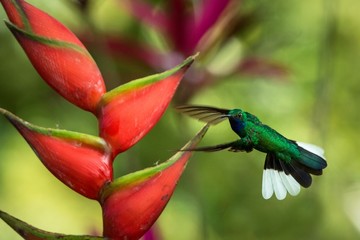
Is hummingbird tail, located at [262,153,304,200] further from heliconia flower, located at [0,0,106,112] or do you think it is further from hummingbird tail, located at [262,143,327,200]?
heliconia flower, located at [0,0,106,112]

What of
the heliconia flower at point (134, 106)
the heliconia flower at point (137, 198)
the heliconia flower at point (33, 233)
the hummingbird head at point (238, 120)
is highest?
the hummingbird head at point (238, 120)

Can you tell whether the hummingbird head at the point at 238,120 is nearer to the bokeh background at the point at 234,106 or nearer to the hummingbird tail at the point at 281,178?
the hummingbird tail at the point at 281,178

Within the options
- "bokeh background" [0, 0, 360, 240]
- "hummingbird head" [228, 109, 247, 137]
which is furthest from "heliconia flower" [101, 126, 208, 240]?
"bokeh background" [0, 0, 360, 240]

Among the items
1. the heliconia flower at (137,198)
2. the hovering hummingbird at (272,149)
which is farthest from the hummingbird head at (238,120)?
the heliconia flower at (137,198)

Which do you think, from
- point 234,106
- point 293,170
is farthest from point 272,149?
point 234,106

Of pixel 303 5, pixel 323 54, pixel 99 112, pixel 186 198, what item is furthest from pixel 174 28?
pixel 303 5

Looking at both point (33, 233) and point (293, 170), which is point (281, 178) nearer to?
point (293, 170)
